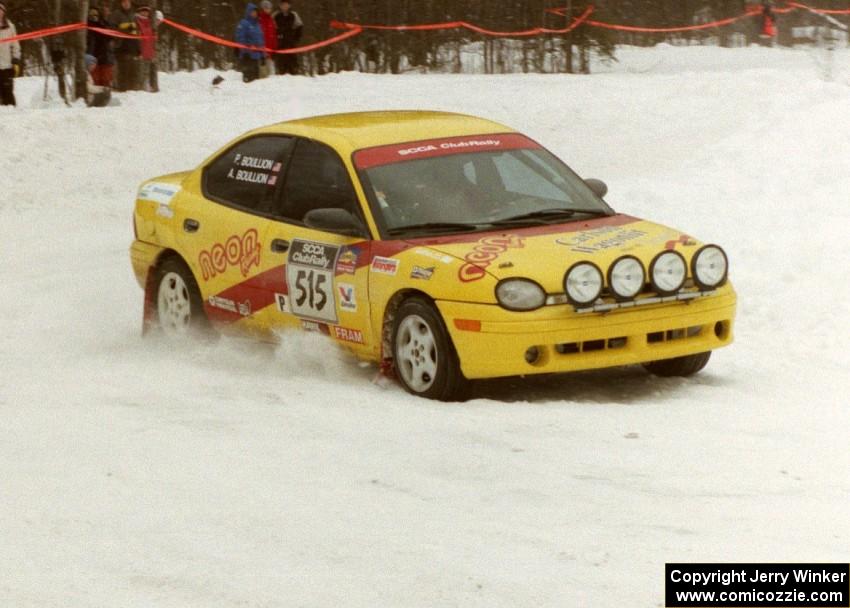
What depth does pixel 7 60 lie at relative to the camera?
22.9m

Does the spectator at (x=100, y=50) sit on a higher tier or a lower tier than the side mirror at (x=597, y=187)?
lower

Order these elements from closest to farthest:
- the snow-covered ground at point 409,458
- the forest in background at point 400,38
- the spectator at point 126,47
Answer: the snow-covered ground at point 409,458, the spectator at point 126,47, the forest in background at point 400,38

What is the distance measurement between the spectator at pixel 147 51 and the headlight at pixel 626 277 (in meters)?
18.8

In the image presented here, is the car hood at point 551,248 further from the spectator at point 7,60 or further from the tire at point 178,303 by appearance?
the spectator at point 7,60

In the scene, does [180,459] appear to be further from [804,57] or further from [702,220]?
[804,57]

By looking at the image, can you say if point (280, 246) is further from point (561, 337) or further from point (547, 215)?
point (561, 337)

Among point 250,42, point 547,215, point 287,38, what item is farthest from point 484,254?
point 287,38

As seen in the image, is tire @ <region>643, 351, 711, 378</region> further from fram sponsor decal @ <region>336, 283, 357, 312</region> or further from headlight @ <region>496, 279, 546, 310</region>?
fram sponsor decal @ <region>336, 283, 357, 312</region>

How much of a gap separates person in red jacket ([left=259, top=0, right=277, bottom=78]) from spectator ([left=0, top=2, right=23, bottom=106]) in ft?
17.7

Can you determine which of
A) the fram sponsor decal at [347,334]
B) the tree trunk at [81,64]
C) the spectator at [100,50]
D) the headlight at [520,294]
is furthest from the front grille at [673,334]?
the spectator at [100,50]

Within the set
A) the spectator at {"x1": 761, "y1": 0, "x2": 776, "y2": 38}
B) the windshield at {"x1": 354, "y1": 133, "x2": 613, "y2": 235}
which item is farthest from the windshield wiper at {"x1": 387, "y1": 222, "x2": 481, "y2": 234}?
the spectator at {"x1": 761, "y1": 0, "x2": 776, "y2": 38}

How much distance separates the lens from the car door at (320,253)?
29.8ft

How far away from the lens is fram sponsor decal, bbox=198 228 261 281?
9.83 m

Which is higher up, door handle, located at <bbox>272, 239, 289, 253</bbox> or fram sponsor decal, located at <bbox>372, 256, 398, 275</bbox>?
fram sponsor decal, located at <bbox>372, 256, 398, 275</bbox>
